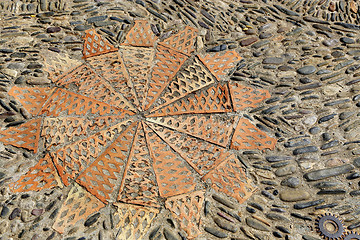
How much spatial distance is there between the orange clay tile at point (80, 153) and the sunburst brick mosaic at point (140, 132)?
0.05 ft

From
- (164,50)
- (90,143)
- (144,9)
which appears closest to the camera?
(90,143)

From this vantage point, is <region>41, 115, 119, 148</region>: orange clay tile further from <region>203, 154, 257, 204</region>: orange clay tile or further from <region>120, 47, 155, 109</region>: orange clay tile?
<region>203, 154, 257, 204</region>: orange clay tile

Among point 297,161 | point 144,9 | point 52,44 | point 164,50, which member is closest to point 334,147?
point 297,161

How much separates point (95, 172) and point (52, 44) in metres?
3.19

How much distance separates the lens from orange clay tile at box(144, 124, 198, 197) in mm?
6941

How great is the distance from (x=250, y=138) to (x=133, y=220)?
2449 millimetres

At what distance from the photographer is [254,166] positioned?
7.22 metres

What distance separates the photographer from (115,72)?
8297mm

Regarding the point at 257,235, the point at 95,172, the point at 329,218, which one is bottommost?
the point at 95,172

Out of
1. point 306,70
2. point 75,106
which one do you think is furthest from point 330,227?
point 75,106

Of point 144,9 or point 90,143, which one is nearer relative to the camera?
point 90,143

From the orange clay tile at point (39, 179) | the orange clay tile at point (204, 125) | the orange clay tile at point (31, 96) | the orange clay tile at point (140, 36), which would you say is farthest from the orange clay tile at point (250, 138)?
the orange clay tile at point (31, 96)

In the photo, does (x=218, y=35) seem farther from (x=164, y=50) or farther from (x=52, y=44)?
(x=52, y=44)

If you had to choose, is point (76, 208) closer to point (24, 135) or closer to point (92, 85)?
point (24, 135)
